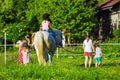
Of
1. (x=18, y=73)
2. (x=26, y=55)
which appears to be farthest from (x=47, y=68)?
(x=26, y=55)

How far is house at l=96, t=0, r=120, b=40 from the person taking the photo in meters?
43.7

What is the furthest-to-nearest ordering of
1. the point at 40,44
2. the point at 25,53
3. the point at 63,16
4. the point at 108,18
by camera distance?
the point at 108,18
the point at 63,16
the point at 25,53
the point at 40,44

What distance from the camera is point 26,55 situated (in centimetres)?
2238

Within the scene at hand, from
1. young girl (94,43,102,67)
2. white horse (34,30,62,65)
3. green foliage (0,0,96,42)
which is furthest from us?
green foliage (0,0,96,42)

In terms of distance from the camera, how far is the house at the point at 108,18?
4372cm

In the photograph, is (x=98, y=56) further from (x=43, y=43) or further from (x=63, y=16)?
(x=63, y=16)

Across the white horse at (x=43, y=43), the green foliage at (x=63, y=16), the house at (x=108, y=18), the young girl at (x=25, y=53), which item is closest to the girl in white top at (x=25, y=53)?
the young girl at (x=25, y=53)

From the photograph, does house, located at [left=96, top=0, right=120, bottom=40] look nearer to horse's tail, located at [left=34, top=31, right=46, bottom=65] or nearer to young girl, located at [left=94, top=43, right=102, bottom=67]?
young girl, located at [left=94, top=43, right=102, bottom=67]

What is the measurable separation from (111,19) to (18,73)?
117 feet

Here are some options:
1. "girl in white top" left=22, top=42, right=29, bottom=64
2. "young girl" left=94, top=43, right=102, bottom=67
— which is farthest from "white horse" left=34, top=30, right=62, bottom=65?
"young girl" left=94, top=43, right=102, bottom=67

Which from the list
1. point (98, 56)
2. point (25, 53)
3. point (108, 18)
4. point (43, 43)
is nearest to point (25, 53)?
point (25, 53)

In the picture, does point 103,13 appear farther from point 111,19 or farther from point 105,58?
point 105,58

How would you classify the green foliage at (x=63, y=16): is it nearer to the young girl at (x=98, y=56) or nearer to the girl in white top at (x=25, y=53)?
the young girl at (x=98, y=56)

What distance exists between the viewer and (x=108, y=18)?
4725 centimetres
